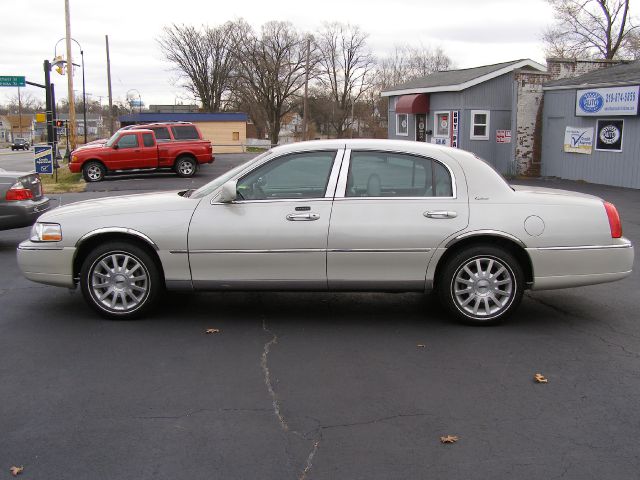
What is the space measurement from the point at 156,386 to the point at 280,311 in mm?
1951

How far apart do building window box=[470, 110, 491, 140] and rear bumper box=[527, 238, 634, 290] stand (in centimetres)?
2060

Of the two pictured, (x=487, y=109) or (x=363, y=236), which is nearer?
(x=363, y=236)

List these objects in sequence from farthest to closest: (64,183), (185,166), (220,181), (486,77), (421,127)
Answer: (421,127), (486,77), (185,166), (64,183), (220,181)

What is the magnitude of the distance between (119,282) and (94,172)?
18592 millimetres

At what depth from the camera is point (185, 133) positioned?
2477 cm

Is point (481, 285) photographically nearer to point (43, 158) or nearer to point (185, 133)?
point (43, 158)

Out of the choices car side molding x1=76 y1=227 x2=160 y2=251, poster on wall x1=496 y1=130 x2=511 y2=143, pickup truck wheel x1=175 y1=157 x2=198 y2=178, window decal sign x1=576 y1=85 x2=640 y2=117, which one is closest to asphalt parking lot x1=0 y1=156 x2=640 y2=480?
car side molding x1=76 y1=227 x2=160 y2=251

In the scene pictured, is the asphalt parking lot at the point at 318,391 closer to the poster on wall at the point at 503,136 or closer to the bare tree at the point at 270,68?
the poster on wall at the point at 503,136

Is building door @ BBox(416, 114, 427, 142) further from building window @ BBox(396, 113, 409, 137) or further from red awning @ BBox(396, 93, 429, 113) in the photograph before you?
building window @ BBox(396, 113, 409, 137)

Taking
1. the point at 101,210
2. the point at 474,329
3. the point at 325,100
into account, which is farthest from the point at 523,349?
the point at 325,100

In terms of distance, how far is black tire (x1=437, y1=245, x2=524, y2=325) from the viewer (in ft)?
18.0

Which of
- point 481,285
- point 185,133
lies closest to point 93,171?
point 185,133

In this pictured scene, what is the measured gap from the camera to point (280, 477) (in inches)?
126

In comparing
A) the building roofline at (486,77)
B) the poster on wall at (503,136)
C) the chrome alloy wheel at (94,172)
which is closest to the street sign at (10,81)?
the chrome alloy wheel at (94,172)
